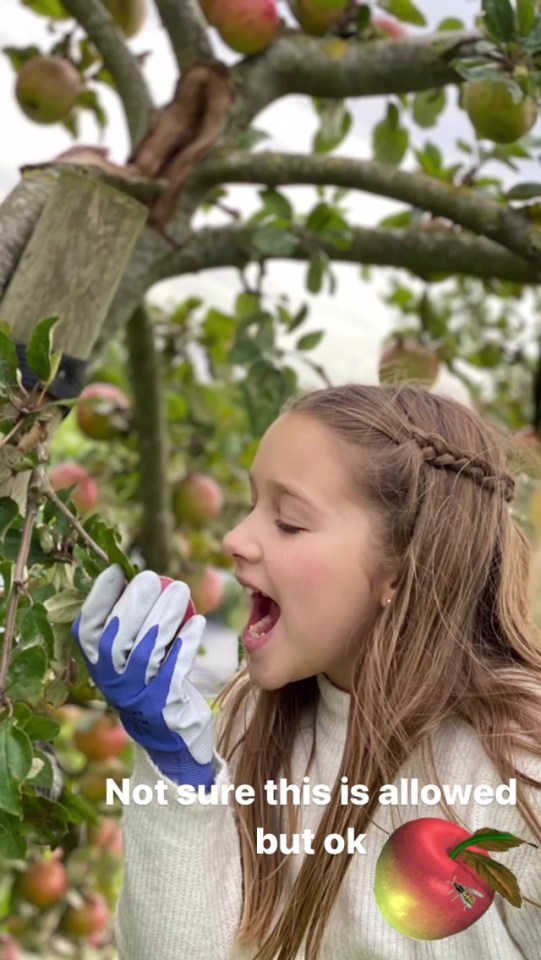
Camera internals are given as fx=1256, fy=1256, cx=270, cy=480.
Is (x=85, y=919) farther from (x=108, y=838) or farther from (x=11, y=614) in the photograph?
(x=11, y=614)

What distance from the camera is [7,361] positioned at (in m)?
0.85

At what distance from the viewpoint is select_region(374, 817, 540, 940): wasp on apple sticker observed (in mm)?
892

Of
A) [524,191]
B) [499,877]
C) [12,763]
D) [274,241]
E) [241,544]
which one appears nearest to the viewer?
[12,763]

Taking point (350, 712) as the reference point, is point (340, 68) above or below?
above

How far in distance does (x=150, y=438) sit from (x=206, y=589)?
26 centimetres

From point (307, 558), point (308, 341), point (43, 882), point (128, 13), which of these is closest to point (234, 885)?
point (307, 558)

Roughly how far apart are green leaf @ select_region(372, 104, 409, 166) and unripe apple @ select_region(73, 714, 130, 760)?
0.90 m

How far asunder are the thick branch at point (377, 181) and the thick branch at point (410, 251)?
8 centimetres

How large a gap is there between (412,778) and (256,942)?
0.58ft

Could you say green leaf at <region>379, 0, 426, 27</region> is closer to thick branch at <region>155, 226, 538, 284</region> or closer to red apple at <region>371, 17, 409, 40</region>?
red apple at <region>371, 17, 409, 40</region>

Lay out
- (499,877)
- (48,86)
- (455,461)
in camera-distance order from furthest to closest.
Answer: (48,86) < (455,461) < (499,877)

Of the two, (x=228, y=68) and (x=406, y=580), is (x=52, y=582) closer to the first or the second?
(x=406, y=580)

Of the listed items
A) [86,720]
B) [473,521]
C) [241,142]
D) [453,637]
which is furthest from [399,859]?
[86,720]

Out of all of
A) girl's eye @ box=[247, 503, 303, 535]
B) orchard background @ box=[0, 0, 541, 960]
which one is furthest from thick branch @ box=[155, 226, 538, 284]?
girl's eye @ box=[247, 503, 303, 535]
